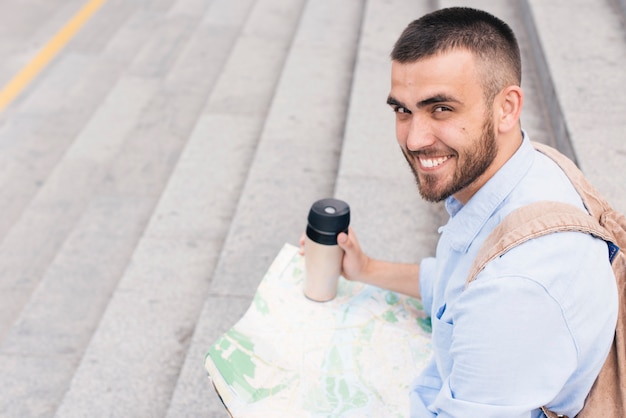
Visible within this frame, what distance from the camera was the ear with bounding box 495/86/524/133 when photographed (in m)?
1.69

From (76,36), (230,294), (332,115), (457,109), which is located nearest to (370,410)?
(457,109)

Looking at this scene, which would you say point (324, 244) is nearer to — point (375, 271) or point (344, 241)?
point (344, 241)

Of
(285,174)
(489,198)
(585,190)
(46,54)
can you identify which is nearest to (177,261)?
(285,174)

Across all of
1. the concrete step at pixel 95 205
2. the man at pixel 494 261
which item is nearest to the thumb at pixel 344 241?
the man at pixel 494 261

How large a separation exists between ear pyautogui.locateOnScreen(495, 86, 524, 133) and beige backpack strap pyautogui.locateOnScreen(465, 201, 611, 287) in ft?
0.77

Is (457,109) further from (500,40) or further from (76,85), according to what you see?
(76,85)

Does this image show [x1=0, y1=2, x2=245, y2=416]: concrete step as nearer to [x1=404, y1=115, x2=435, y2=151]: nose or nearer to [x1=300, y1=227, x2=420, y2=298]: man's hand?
[x1=300, y1=227, x2=420, y2=298]: man's hand

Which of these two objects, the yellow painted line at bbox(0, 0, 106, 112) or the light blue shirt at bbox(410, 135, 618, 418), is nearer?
the light blue shirt at bbox(410, 135, 618, 418)

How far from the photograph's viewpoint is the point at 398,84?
1729mm

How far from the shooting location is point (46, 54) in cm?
611

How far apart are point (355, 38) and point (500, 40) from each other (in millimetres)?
3759

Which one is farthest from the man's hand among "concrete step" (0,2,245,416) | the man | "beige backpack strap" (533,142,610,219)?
"concrete step" (0,2,245,416)

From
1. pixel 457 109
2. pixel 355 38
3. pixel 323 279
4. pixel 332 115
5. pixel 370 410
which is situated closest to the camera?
pixel 457 109

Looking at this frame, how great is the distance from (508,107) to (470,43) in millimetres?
177
